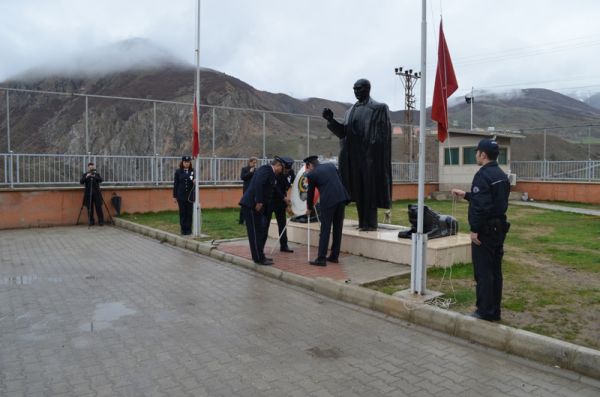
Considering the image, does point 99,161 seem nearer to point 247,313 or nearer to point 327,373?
point 247,313

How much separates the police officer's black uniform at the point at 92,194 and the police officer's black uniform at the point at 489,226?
41.6 ft

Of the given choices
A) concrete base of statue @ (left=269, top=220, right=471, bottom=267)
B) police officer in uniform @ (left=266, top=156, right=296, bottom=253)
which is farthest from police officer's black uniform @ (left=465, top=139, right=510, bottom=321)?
police officer in uniform @ (left=266, top=156, right=296, bottom=253)

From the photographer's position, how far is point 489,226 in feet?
17.6

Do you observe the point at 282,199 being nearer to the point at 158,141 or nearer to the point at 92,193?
A: the point at 92,193

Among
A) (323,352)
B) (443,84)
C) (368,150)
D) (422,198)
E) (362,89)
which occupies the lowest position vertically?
(323,352)

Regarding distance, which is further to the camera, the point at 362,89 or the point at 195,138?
the point at 195,138

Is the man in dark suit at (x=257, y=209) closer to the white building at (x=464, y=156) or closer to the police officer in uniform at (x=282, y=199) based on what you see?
the police officer in uniform at (x=282, y=199)

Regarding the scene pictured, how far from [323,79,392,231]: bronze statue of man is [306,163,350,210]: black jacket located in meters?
1.02

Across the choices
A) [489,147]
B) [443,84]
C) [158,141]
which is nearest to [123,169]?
[158,141]

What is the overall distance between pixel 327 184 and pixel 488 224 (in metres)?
3.68

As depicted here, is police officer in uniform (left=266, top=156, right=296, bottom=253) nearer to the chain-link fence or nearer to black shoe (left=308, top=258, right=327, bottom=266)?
black shoe (left=308, top=258, right=327, bottom=266)

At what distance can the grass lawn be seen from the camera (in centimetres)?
552

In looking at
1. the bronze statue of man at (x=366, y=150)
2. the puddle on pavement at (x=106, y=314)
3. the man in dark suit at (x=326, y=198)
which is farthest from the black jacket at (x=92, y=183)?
the puddle on pavement at (x=106, y=314)

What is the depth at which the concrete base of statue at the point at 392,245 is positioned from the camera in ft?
27.0
